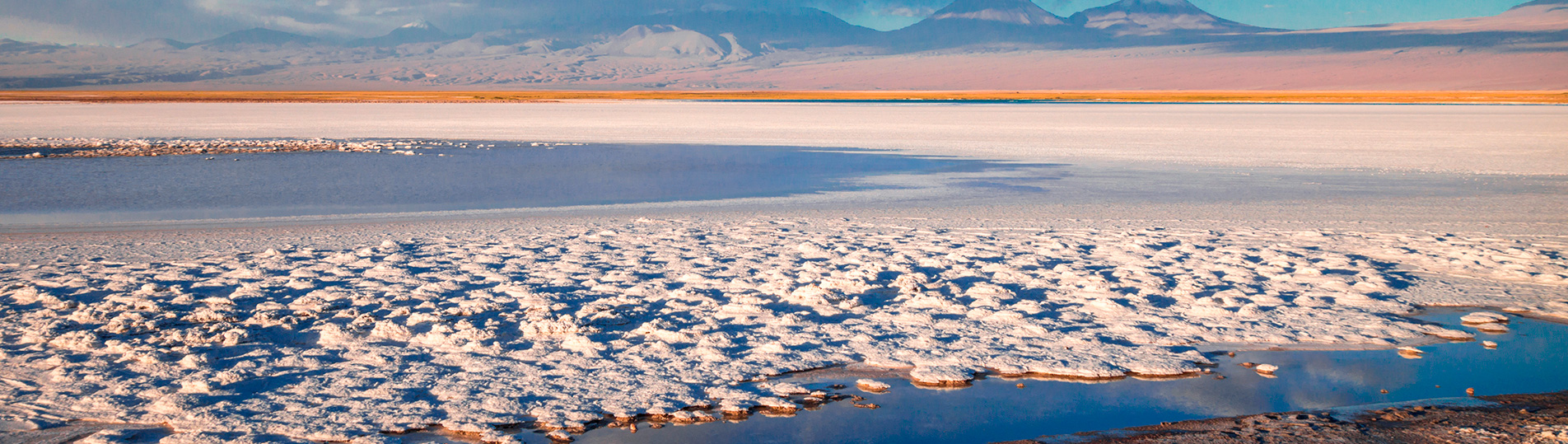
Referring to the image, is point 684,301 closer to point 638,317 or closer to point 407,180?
point 638,317

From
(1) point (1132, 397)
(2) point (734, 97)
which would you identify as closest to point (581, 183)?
(1) point (1132, 397)

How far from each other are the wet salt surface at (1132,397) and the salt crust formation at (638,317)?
15 cm

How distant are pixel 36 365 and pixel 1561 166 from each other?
1652 centimetres

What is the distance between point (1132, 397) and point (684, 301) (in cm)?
234

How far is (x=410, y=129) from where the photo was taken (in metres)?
25.2

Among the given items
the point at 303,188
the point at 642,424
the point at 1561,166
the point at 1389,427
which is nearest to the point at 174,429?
the point at 642,424

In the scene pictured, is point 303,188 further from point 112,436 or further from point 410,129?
point 410,129

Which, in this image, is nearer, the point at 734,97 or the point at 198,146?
the point at 198,146

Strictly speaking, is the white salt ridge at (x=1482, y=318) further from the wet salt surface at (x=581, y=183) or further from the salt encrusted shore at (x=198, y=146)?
the salt encrusted shore at (x=198, y=146)

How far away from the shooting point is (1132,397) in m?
3.77

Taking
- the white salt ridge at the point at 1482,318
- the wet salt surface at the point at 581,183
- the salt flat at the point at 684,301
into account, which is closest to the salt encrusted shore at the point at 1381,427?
the salt flat at the point at 684,301

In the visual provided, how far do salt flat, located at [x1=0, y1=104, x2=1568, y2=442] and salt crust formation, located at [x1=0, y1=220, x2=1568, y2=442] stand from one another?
18 mm

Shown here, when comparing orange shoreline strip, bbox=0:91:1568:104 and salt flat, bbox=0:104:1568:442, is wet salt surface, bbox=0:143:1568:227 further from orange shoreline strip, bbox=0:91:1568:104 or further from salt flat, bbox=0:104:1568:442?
orange shoreline strip, bbox=0:91:1568:104

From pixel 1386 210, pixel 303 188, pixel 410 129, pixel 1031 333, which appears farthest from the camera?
pixel 410 129
